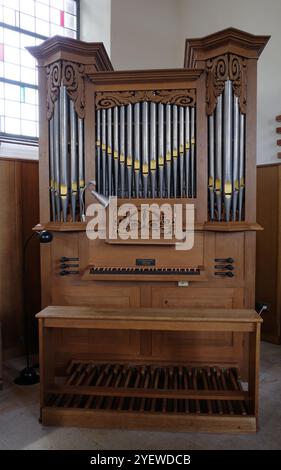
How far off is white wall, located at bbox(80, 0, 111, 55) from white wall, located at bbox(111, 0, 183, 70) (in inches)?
3.3

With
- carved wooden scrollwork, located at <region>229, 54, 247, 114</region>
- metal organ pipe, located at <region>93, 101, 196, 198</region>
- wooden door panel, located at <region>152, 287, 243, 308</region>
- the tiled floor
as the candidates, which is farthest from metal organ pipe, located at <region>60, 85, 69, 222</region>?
the tiled floor

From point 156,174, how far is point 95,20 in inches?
120

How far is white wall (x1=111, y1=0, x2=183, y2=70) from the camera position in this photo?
4.85 m

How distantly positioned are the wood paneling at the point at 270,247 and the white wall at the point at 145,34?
2212 mm

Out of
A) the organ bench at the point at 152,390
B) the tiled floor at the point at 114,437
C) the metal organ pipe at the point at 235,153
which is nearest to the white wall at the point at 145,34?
the metal organ pipe at the point at 235,153

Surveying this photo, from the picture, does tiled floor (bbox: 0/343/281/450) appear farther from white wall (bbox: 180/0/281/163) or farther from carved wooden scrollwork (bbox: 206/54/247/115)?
white wall (bbox: 180/0/281/163)

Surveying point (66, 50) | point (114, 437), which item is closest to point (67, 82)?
point (66, 50)

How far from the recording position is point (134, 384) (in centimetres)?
310

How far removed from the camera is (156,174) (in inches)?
127

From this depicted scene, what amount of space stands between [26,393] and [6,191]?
1950 millimetres

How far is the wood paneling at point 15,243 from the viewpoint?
150 inches

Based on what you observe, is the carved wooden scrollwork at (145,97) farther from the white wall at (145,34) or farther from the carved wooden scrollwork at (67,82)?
the white wall at (145,34)

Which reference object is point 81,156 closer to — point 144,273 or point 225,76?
point 144,273
